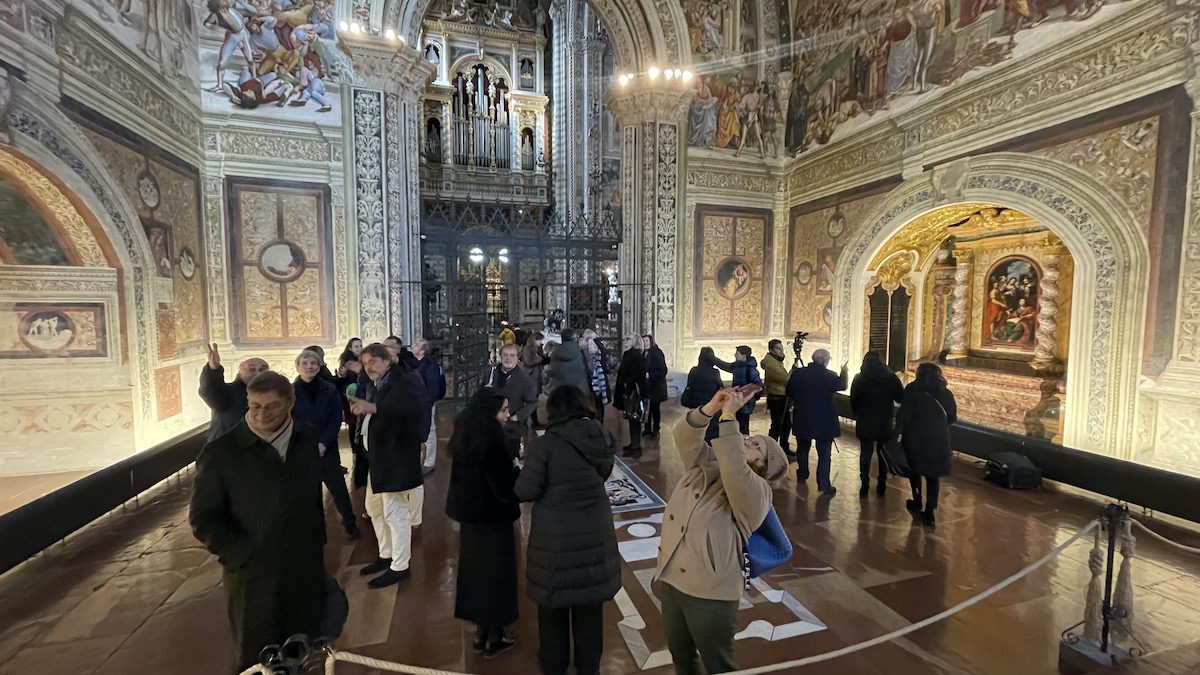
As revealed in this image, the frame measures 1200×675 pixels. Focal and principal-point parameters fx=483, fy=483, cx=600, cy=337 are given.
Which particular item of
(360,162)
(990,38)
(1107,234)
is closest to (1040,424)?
(1107,234)

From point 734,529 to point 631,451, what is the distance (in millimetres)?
4640

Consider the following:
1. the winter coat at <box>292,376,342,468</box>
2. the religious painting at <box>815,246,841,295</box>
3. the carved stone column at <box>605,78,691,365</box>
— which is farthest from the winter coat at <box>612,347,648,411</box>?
the religious painting at <box>815,246,841,295</box>

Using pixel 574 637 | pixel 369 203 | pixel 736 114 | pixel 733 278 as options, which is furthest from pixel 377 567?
pixel 736 114

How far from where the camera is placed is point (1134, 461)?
541 cm

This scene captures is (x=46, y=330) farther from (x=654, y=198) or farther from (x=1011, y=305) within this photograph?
(x=1011, y=305)

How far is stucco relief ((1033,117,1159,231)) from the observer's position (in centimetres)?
524

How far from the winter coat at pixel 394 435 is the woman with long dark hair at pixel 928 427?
4.37m

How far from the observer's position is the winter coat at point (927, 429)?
14.7 ft

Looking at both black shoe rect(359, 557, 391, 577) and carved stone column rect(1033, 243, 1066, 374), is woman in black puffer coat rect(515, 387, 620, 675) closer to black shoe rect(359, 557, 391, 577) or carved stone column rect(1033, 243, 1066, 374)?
black shoe rect(359, 557, 391, 577)

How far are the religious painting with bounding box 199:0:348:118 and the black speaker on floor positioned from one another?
11.1 meters

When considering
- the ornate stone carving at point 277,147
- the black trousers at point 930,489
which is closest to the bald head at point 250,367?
the black trousers at point 930,489

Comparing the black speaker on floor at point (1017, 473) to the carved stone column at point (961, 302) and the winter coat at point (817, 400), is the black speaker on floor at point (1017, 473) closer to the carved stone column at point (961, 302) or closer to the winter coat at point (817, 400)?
the winter coat at point (817, 400)

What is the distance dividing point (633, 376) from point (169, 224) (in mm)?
6819

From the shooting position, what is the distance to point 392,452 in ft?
10.8
